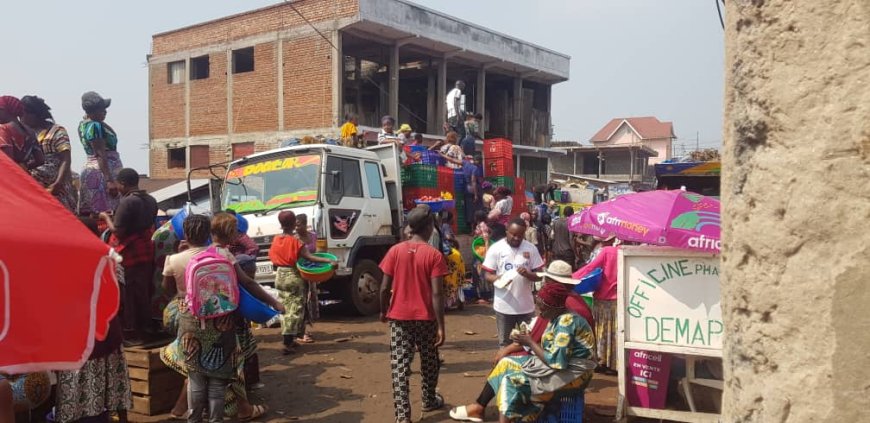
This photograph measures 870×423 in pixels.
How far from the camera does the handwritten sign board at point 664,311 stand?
188 inches

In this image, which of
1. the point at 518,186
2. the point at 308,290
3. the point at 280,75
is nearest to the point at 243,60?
the point at 280,75

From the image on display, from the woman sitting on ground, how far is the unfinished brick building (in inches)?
674

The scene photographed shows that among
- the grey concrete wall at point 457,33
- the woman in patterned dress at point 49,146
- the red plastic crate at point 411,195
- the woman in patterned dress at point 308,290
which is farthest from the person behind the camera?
the grey concrete wall at point 457,33

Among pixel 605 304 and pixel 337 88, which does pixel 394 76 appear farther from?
pixel 605 304

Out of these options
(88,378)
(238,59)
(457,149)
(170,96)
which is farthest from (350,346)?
(170,96)

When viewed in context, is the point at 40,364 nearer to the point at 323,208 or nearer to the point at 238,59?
the point at 323,208

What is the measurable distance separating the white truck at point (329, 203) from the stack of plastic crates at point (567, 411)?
4.90 meters

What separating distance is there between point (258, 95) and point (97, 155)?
17934mm

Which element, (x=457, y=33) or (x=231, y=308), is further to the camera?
(x=457, y=33)

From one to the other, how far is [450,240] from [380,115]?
1486cm

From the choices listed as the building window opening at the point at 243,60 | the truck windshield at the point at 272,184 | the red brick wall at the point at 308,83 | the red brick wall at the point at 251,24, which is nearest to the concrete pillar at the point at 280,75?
the red brick wall at the point at 308,83

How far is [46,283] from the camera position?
7.17 feet

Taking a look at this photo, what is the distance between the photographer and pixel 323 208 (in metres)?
8.82

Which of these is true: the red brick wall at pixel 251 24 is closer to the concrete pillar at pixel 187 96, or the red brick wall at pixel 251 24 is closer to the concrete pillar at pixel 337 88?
the concrete pillar at pixel 187 96
